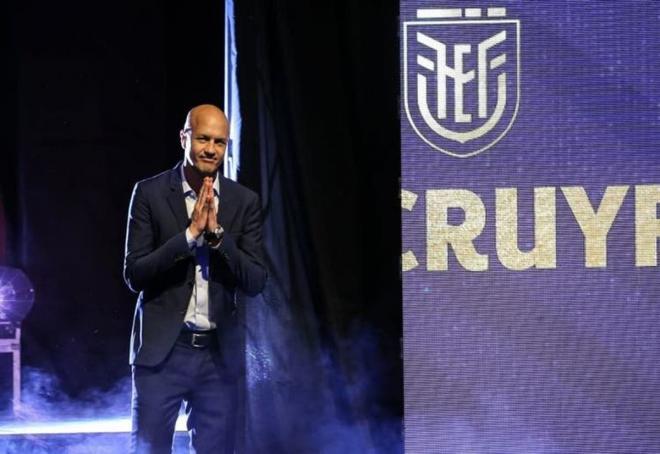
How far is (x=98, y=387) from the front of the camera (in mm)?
4688

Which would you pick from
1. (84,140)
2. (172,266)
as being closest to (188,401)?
(172,266)

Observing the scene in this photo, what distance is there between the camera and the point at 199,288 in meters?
3.29

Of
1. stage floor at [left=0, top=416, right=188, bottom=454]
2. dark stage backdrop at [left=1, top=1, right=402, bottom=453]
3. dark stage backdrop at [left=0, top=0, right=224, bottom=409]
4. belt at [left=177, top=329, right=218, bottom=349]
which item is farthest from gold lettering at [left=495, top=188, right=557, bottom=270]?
stage floor at [left=0, top=416, right=188, bottom=454]

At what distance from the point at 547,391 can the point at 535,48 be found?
1.30 m

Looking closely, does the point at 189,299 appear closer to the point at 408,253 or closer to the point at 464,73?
the point at 408,253

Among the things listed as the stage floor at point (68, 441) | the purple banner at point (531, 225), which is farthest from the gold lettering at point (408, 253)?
the stage floor at point (68, 441)

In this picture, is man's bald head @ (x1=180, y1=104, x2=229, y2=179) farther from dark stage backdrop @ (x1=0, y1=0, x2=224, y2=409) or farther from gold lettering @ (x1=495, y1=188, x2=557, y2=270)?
dark stage backdrop @ (x1=0, y1=0, x2=224, y2=409)

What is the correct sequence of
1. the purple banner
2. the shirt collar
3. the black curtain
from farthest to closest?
the black curtain → the purple banner → the shirt collar

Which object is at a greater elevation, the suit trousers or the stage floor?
the suit trousers

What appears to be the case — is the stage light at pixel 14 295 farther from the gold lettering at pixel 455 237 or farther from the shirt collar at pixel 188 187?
the gold lettering at pixel 455 237

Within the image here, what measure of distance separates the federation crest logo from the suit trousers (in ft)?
4.06

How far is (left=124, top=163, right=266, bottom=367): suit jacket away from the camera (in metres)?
3.17

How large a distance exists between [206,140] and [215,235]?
0.34 m

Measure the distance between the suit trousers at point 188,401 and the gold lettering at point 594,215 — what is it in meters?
1.45
